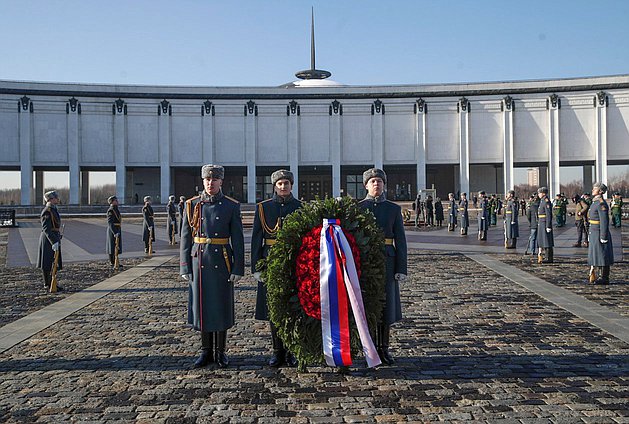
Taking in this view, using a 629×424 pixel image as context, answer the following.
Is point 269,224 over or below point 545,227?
over

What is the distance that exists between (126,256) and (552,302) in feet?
42.2

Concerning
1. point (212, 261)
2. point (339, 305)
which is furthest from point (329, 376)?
point (212, 261)

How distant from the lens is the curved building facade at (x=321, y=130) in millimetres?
51406

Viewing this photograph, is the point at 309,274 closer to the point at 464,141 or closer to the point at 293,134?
the point at 293,134

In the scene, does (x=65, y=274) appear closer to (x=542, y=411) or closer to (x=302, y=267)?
(x=302, y=267)

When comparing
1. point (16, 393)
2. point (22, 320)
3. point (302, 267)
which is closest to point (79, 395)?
point (16, 393)

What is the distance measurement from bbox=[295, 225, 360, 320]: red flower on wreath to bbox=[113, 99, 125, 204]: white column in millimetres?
51247

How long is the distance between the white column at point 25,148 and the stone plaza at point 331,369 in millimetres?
45398

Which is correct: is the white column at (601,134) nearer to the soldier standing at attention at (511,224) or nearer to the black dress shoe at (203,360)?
the soldier standing at attention at (511,224)

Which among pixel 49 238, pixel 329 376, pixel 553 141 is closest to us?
pixel 329 376

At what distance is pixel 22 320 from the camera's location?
26.3 feet

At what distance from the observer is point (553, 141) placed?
172 ft

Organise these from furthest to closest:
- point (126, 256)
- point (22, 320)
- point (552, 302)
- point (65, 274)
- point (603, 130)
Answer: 1. point (603, 130)
2. point (126, 256)
3. point (65, 274)
4. point (552, 302)
5. point (22, 320)

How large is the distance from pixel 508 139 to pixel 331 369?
5182 centimetres
